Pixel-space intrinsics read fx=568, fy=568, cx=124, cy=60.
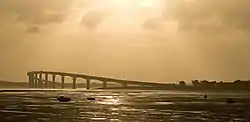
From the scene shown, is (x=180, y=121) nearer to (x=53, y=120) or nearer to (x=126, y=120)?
(x=126, y=120)

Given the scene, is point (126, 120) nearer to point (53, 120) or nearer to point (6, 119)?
point (53, 120)

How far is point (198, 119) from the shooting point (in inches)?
2144

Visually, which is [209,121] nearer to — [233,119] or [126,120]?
[233,119]

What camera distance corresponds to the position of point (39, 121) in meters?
50.7

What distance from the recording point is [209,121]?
170ft

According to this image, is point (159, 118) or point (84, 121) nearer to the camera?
point (84, 121)

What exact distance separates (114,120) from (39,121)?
6737 mm

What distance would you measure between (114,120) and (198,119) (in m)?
8.50

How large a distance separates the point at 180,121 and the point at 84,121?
28.5 feet

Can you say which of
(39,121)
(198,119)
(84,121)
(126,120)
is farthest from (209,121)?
(39,121)

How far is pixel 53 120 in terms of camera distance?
51625 mm

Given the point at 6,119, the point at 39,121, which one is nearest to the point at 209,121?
the point at 39,121

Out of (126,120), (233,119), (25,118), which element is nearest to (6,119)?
(25,118)

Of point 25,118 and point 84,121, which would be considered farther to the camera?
point 25,118
